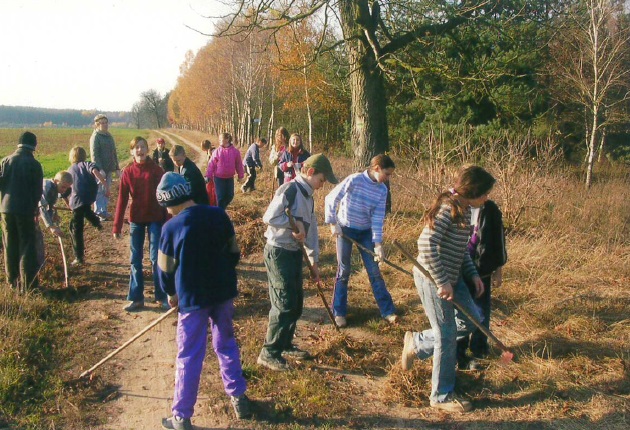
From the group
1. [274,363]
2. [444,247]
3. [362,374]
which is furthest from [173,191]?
[362,374]

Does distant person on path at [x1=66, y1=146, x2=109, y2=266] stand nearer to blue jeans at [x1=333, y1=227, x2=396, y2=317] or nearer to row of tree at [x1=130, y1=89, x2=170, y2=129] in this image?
blue jeans at [x1=333, y1=227, x2=396, y2=317]

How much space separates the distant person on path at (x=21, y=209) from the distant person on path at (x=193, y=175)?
65.1 inches

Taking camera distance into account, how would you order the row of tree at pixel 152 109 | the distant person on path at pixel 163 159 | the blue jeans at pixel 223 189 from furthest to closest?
the row of tree at pixel 152 109, the distant person on path at pixel 163 159, the blue jeans at pixel 223 189

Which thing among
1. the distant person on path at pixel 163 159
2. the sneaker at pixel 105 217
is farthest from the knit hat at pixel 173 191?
the sneaker at pixel 105 217

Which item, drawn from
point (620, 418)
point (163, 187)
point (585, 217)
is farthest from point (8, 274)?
point (585, 217)

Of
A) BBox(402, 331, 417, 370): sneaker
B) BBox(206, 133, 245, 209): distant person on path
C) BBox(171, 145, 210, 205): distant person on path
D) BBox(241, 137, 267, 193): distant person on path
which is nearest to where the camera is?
BBox(402, 331, 417, 370): sneaker

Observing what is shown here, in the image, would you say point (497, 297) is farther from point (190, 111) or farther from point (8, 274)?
point (190, 111)

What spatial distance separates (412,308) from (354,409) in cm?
208

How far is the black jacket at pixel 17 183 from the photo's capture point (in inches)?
229

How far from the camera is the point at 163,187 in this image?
367cm

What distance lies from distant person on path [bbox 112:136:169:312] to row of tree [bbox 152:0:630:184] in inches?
149

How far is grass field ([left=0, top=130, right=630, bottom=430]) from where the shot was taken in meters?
3.94

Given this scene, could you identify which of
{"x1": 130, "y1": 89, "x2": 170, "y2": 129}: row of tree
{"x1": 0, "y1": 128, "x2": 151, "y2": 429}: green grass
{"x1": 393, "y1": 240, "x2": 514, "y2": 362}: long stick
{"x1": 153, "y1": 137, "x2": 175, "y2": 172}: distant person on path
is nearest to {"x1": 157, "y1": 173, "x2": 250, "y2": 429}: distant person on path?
{"x1": 0, "y1": 128, "x2": 151, "y2": 429}: green grass

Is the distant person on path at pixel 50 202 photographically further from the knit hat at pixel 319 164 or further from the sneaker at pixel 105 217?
the knit hat at pixel 319 164
